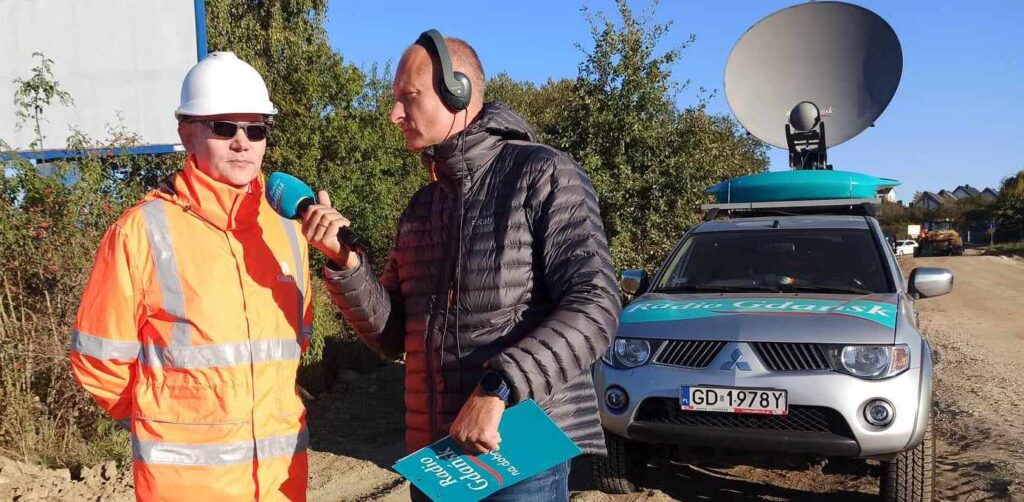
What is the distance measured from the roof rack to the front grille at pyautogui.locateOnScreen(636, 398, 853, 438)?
247cm

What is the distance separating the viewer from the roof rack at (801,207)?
618 cm

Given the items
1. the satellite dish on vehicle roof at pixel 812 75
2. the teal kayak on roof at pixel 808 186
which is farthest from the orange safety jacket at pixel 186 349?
the satellite dish on vehicle roof at pixel 812 75

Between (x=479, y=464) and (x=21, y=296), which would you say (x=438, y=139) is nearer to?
(x=479, y=464)

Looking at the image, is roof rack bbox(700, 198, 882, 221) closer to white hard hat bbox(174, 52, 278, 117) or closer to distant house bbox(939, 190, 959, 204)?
white hard hat bbox(174, 52, 278, 117)

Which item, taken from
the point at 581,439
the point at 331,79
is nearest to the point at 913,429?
the point at 581,439

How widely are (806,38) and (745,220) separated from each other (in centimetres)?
356

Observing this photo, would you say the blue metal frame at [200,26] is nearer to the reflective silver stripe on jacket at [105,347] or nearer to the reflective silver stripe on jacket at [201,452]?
the reflective silver stripe on jacket at [105,347]

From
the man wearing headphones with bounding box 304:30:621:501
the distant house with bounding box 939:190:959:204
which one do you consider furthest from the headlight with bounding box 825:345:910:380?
the distant house with bounding box 939:190:959:204

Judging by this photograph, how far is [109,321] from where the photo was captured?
1890mm

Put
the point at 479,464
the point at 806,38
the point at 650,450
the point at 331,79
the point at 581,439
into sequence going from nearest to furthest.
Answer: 1. the point at 479,464
2. the point at 581,439
3. the point at 650,450
4. the point at 806,38
5. the point at 331,79

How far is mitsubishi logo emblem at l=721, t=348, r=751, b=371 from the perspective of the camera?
13.9 ft

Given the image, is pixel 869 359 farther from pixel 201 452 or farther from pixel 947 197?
pixel 947 197

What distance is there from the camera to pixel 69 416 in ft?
16.4

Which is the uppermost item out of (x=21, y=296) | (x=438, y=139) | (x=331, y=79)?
(x=331, y=79)
